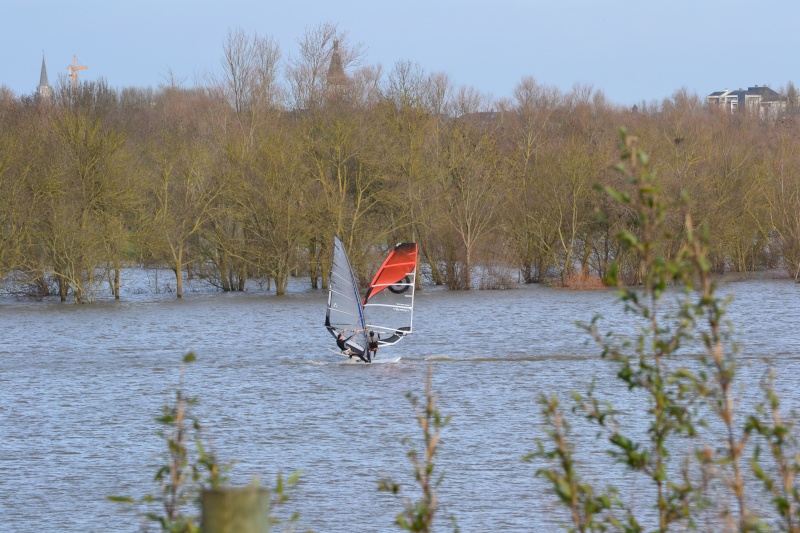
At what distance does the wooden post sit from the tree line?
32.5m

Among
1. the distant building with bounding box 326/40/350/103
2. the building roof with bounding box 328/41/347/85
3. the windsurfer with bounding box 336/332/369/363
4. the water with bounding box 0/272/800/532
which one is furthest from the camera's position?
the building roof with bounding box 328/41/347/85

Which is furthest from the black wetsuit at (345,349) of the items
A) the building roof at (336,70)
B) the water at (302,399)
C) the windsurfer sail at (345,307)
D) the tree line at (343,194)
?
the building roof at (336,70)

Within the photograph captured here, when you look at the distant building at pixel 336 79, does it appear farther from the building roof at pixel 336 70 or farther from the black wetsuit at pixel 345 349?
the black wetsuit at pixel 345 349

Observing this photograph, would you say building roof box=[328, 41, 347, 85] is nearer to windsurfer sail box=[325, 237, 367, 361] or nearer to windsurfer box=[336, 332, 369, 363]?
windsurfer sail box=[325, 237, 367, 361]

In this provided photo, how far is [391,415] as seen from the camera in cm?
1466

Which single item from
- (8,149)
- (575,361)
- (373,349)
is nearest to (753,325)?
(575,361)

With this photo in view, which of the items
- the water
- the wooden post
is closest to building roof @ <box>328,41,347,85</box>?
the water

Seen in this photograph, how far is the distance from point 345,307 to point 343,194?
1691cm

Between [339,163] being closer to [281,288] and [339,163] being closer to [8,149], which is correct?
[281,288]

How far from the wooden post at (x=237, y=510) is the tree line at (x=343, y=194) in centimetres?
3248

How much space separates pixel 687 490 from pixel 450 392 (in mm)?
13355

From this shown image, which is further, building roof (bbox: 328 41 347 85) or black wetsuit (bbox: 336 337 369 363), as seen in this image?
building roof (bbox: 328 41 347 85)

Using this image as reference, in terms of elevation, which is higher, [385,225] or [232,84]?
[232,84]

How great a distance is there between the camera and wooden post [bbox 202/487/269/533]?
2078 millimetres
